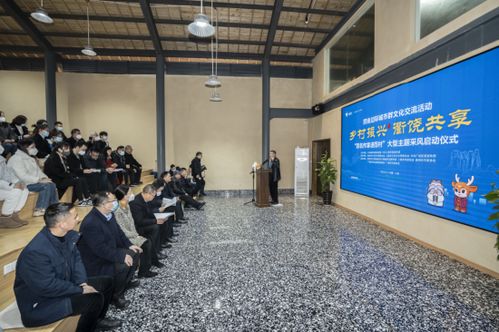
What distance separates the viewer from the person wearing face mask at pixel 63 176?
3891 millimetres

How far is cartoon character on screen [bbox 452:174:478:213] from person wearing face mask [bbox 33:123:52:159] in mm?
6705

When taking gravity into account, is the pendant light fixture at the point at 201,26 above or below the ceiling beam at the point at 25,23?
below

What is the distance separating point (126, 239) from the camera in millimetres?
2312

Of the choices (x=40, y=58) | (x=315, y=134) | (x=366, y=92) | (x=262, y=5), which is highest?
(x=262, y=5)

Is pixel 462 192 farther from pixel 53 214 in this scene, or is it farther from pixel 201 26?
pixel 53 214

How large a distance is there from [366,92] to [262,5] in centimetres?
335

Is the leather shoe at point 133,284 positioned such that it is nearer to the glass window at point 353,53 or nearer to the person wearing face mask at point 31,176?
the person wearing face mask at point 31,176

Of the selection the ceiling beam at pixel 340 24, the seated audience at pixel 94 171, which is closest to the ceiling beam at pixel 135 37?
the ceiling beam at pixel 340 24

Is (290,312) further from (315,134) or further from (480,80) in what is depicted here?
(315,134)

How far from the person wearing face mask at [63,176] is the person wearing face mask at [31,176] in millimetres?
398

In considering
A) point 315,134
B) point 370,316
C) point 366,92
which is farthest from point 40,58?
point 370,316

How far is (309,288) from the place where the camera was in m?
2.36

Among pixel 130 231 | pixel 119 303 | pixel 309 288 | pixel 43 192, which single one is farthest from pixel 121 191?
pixel 309 288

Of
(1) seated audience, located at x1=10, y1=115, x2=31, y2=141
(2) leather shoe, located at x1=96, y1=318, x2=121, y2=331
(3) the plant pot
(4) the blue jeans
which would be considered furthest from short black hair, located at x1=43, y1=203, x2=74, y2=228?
(3) the plant pot
